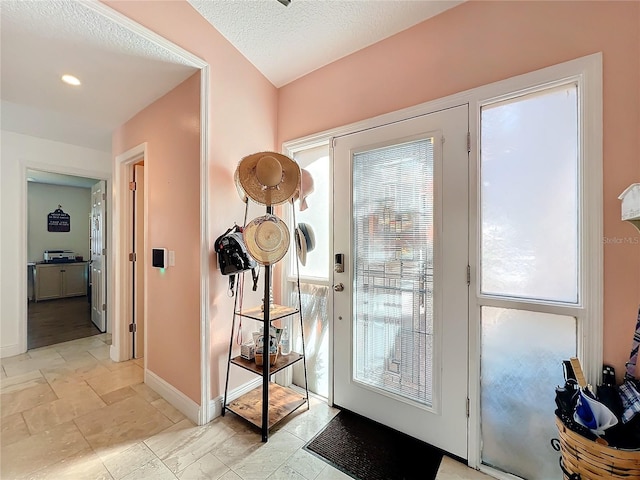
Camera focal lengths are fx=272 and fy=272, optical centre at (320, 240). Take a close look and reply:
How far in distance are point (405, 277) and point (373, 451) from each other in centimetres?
110

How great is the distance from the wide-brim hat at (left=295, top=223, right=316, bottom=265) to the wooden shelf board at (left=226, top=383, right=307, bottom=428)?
107cm

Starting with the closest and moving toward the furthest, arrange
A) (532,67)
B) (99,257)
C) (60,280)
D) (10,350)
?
1. (532,67)
2. (10,350)
3. (99,257)
4. (60,280)

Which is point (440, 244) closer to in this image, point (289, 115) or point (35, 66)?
point (289, 115)

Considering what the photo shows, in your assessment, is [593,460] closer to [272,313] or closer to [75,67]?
[272,313]

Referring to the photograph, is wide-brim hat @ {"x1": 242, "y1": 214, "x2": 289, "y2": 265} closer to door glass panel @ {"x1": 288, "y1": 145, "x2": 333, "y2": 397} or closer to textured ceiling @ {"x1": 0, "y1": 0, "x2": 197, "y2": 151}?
door glass panel @ {"x1": 288, "y1": 145, "x2": 333, "y2": 397}

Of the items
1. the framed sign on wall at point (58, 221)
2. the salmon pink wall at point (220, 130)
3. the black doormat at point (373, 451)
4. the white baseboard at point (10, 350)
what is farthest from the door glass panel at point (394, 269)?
the framed sign on wall at point (58, 221)

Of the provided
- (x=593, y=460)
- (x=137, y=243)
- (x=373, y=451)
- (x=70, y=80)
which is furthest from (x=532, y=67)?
(x=137, y=243)

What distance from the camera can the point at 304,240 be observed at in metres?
2.31

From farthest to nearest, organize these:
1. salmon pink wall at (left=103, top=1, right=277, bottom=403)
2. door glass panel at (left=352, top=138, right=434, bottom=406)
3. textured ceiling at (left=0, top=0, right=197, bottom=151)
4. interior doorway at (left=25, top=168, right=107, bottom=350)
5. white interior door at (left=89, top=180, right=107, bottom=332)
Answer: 1. interior doorway at (left=25, top=168, right=107, bottom=350)
2. white interior door at (left=89, top=180, right=107, bottom=332)
3. salmon pink wall at (left=103, top=1, right=277, bottom=403)
4. door glass panel at (left=352, top=138, right=434, bottom=406)
5. textured ceiling at (left=0, top=0, right=197, bottom=151)

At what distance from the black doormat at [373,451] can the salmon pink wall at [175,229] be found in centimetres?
100

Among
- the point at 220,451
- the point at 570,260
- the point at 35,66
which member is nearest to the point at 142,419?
the point at 220,451

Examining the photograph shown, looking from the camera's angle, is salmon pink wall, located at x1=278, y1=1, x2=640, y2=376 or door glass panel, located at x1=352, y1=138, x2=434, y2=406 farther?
door glass panel, located at x1=352, y1=138, x2=434, y2=406

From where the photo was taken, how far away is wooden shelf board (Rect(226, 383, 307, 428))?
191cm

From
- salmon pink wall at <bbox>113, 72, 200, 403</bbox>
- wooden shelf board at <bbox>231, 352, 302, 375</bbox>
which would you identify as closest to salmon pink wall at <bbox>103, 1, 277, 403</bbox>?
salmon pink wall at <bbox>113, 72, 200, 403</bbox>
